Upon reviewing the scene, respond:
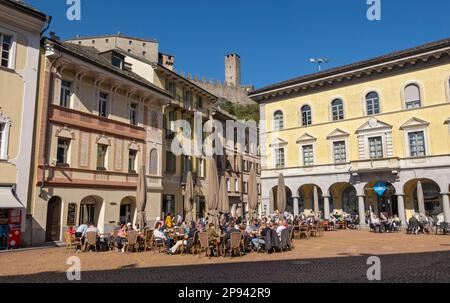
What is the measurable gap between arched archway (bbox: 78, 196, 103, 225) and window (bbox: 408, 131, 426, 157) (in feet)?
71.0

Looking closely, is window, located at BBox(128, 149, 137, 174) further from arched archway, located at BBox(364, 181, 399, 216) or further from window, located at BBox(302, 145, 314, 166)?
arched archway, located at BBox(364, 181, 399, 216)

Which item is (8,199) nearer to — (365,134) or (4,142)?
(4,142)

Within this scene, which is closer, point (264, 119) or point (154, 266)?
point (154, 266)

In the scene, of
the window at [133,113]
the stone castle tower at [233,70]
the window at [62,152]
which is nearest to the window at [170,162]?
the window at [133,113]

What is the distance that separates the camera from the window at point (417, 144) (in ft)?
84.9

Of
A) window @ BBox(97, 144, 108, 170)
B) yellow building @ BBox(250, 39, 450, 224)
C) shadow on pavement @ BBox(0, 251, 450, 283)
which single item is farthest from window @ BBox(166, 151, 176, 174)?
shadow on pavement @ BBox(0, 251, 450, 283)

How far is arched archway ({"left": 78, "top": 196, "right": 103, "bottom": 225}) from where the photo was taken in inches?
826

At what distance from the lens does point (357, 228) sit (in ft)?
90.7

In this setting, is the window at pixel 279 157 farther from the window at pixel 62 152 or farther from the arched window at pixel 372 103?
the window at pixel 62 152

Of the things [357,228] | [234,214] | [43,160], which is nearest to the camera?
[43,160]

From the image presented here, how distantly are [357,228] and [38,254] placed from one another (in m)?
21.9
